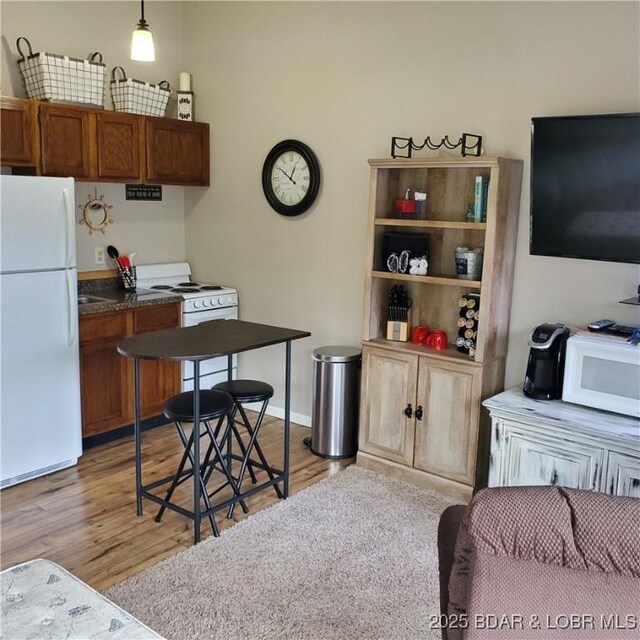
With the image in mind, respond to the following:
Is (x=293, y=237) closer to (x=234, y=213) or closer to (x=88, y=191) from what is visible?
(x=234, y=213)

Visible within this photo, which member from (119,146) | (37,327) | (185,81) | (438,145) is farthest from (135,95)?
(438,145)

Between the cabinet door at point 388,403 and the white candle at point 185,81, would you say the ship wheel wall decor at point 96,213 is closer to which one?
the white candle at point 185,81

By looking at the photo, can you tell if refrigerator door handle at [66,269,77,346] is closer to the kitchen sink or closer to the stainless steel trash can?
the kitchen sink

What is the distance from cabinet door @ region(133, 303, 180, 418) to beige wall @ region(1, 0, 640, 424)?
24.6 inches

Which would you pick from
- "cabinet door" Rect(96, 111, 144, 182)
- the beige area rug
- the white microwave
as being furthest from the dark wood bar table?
"cabinet door" Rect(96, 111, 144, 182)

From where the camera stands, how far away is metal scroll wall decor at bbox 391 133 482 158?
3.54 m

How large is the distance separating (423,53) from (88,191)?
2.40m

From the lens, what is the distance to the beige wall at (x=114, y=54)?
400 centimetres

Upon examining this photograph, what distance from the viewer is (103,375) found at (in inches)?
163

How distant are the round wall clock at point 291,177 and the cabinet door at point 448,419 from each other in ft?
4.83

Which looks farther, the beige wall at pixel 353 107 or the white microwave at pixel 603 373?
the beige wall at pixel 353 107

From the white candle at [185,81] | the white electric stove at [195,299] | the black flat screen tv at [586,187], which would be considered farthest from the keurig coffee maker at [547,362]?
the white candle at [185,81]

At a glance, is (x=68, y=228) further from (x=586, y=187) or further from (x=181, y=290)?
(x=586, y=187)

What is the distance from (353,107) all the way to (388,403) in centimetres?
187
